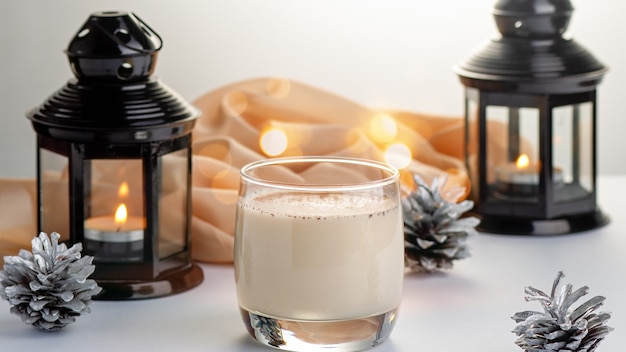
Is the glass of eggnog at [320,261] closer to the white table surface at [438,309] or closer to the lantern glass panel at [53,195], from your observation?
the white table surface at [438,309]

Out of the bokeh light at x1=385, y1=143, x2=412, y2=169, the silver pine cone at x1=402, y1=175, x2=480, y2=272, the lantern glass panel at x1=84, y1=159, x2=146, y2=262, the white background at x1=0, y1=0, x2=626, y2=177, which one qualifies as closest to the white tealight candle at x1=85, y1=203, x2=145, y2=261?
the lantern glass panel at x1=84, y1=159, x2=146, y2=262

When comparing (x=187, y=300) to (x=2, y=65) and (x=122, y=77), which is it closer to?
(x=122, y=77)

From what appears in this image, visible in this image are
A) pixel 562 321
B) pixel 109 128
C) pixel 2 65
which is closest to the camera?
pixel 562 321

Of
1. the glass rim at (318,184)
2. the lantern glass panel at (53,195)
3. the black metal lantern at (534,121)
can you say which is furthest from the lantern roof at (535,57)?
the lantern glass panel at (53,195)

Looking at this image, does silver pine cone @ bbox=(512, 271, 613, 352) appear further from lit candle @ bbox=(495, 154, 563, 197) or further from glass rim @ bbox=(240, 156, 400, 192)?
lit candle @ bbox=(495, 154, 563, 197)

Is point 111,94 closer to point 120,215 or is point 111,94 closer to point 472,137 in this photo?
point 120,215

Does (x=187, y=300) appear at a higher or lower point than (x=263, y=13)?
lower

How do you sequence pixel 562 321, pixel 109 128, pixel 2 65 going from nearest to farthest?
1. pixel 562 321
2. pixel 109 128
3. pixel 2 65

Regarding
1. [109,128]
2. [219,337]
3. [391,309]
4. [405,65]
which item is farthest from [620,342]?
[405,65]
